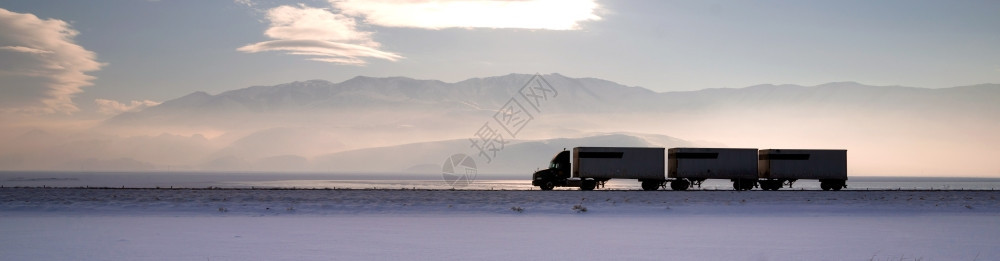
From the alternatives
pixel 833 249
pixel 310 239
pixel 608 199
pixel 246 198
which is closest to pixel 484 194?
pixel 608 199

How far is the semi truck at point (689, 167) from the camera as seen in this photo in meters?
59.2

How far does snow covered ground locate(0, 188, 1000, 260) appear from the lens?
20359mm

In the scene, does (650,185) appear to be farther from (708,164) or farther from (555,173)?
(555,173)

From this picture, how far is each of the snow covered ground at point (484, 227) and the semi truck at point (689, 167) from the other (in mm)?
7215

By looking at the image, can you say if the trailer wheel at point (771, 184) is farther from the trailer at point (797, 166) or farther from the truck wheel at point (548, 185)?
the truck wheel at point (548, 185)

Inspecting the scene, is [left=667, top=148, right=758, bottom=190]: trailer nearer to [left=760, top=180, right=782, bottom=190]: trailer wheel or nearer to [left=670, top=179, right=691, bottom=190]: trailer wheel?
[left=670, top=179, right=691, bottom=190]: trailer wheel

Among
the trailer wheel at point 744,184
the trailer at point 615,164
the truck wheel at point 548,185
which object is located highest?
the trailer at point 615,164

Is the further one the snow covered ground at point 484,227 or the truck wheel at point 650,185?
the truck wheel at point 650,185

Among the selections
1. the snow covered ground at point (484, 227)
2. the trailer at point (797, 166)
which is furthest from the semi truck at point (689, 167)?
the snow covered ground at point (484, 227)

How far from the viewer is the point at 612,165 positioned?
Result: 59.1 meters

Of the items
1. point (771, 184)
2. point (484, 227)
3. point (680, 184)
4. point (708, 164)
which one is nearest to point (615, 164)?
point (680, 184)

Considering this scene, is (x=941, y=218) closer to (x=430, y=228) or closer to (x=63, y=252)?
(x=430, y=228)

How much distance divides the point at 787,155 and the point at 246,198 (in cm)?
3736

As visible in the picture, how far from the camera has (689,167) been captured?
197ft
